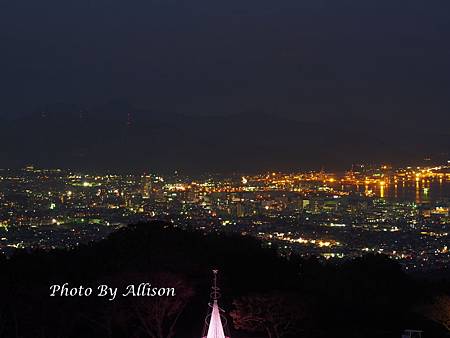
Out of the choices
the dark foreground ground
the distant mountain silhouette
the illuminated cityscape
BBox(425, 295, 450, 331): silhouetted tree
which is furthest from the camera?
the distant mountain silhouette

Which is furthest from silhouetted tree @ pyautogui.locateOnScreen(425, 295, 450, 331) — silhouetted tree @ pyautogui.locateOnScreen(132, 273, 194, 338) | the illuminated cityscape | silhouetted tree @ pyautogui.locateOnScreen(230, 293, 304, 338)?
the illuminated cityscape

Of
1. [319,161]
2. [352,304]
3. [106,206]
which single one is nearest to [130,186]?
[106,206]

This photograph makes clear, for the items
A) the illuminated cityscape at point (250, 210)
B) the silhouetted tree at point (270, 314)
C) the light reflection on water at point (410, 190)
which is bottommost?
the silhouetted tree at point (270, 314)

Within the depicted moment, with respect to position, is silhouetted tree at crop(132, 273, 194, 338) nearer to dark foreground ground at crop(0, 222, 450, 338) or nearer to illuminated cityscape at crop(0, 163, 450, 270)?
dark foreground ground at crop(0, 222, 450, 338)

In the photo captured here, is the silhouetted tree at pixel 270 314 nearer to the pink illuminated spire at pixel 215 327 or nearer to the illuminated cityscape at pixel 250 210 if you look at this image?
the pink illuminated spire at pixel 215 327

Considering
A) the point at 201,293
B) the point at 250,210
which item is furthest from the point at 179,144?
the point at 201,293

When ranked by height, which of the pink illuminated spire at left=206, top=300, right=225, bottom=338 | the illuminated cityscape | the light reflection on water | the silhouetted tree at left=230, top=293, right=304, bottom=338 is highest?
the light reflection on water

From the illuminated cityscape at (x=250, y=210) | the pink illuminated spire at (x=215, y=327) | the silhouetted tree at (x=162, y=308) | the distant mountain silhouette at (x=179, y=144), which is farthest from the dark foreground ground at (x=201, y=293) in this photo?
the distant mountain silhouette at (x=179, y=144)

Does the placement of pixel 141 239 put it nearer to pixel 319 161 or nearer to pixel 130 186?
pixel 130 186
